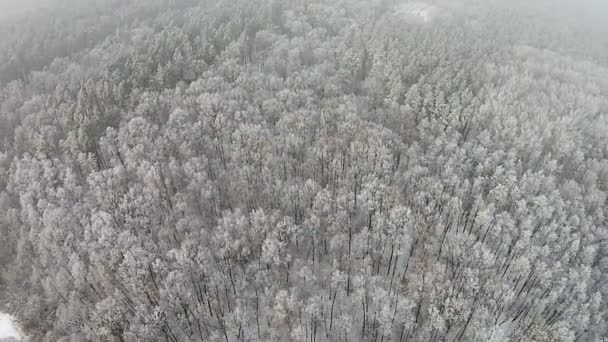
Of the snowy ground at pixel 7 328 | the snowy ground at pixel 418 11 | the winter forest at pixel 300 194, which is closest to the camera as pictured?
the winter forest at pixel 300 194

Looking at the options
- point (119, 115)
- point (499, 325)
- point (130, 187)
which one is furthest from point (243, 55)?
point (499, 325)

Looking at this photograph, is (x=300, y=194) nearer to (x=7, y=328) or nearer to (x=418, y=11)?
(x=7, y=328)

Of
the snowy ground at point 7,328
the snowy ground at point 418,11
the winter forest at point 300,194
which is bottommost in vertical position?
the snowy ground at point 7,328

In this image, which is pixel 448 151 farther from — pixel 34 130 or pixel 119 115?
pixel 34 130

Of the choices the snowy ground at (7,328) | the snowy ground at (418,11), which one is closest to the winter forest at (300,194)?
the snowy ground at (7,328)

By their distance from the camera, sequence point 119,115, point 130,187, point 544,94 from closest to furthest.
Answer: point 130,187 < point 119,115 < point 544,94

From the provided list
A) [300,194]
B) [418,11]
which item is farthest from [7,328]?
[418,11]

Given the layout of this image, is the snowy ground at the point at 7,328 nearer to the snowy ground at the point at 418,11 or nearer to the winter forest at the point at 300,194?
the winter forest at the point at 300,194
